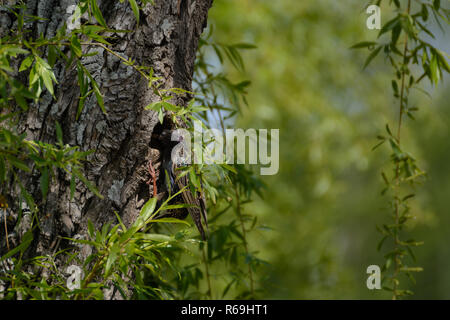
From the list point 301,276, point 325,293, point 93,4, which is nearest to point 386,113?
point 325,293

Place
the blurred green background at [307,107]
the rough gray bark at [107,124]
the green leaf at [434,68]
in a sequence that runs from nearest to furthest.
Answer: the rough gray bark at [107,124] < the green leaf at [434,68] < the blurred green background at [307,107]

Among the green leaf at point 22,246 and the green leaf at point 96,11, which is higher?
the green leaf at point 96,11

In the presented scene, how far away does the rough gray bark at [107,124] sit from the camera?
72 cm

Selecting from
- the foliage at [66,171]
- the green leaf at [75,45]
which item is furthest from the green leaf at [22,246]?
the green leaf at [75,45]

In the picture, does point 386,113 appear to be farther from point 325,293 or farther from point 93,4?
point 93,4

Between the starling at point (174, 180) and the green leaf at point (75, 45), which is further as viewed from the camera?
the starling at point (174, 180)

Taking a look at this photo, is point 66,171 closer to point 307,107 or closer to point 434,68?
point 434,68

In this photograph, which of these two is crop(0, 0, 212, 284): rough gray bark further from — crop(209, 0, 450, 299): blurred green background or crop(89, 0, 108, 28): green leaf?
crop(209, 0, 450, 299): blurred green background

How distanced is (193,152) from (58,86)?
0.25m

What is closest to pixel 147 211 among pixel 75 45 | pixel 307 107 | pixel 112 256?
pixel 112 256

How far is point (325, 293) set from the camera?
2746 mm

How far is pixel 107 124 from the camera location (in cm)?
74

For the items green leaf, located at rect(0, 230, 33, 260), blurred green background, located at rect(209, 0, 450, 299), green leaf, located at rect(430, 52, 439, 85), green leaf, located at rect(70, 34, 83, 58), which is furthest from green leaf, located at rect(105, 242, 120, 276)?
blurred green background, located at rect(209, 0, 450, 299)

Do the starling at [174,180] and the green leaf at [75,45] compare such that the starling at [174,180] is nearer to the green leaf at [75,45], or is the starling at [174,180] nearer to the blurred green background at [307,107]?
the green leaf at [75,45]
